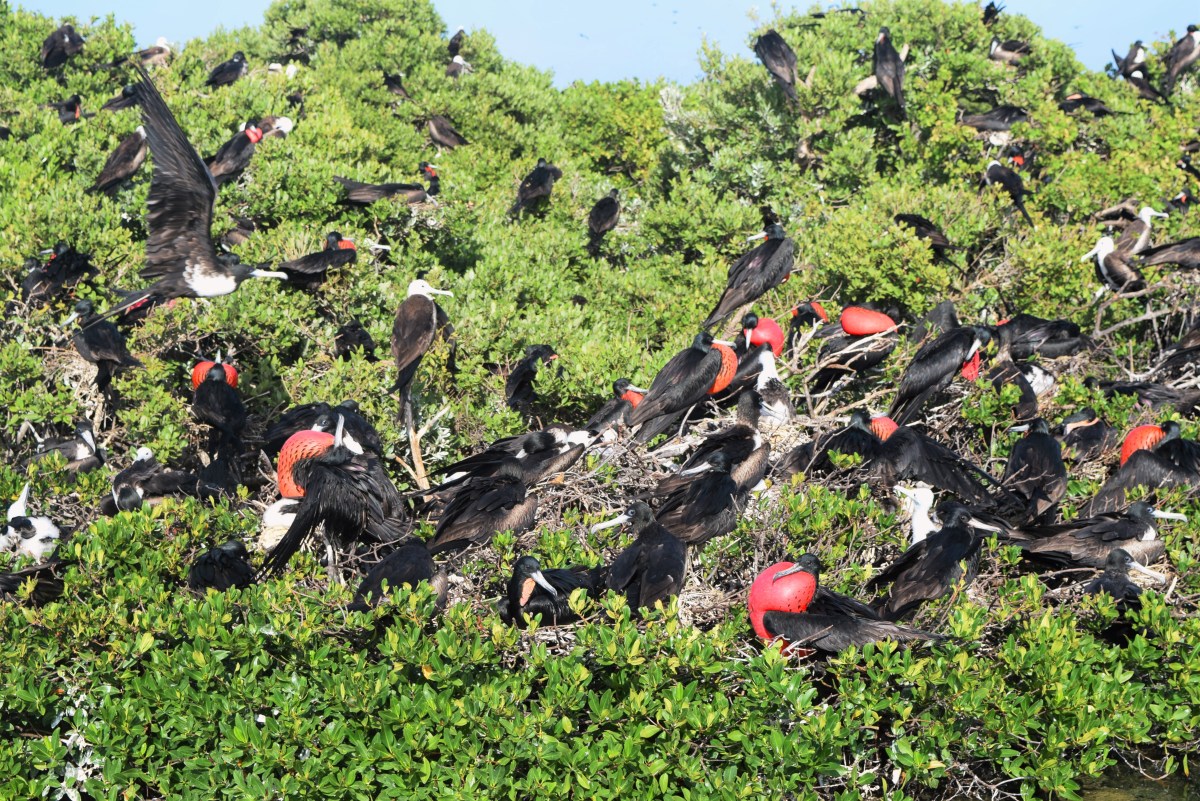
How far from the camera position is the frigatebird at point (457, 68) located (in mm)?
14596

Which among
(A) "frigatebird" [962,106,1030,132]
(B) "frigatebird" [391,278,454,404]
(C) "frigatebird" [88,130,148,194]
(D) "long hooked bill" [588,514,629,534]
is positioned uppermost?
(A) "frigatebird" [962,106,1030,132]

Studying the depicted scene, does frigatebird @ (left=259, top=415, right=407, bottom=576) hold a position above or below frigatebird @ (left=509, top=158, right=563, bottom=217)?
below

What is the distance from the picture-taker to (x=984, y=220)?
8.45 m

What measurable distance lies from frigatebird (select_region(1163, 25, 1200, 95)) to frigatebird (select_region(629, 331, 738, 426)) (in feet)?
29.4

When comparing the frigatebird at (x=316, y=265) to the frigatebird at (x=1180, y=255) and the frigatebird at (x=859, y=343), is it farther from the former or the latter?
the frigatebird at (x=1180, y=255)

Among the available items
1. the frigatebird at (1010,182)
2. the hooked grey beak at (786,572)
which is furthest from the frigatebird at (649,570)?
the frigatebird at (1010,182)

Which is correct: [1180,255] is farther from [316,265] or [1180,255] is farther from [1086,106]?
[316,265]

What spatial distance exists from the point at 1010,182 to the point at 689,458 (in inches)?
197

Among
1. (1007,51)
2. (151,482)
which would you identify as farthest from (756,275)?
(1007,51)

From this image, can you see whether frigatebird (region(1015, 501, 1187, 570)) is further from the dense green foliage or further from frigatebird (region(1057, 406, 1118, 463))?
frigatebird (region(1057, 406, 1118, 463))

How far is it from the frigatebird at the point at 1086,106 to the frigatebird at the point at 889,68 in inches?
90.7

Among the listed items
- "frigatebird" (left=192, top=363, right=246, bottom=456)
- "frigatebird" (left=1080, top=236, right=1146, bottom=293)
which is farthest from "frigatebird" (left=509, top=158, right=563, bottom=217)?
"frigatebird" (left=1080, top=236, right=1146, bottom=293)

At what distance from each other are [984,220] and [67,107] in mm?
8804

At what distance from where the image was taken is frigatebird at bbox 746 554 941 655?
4008 mm
